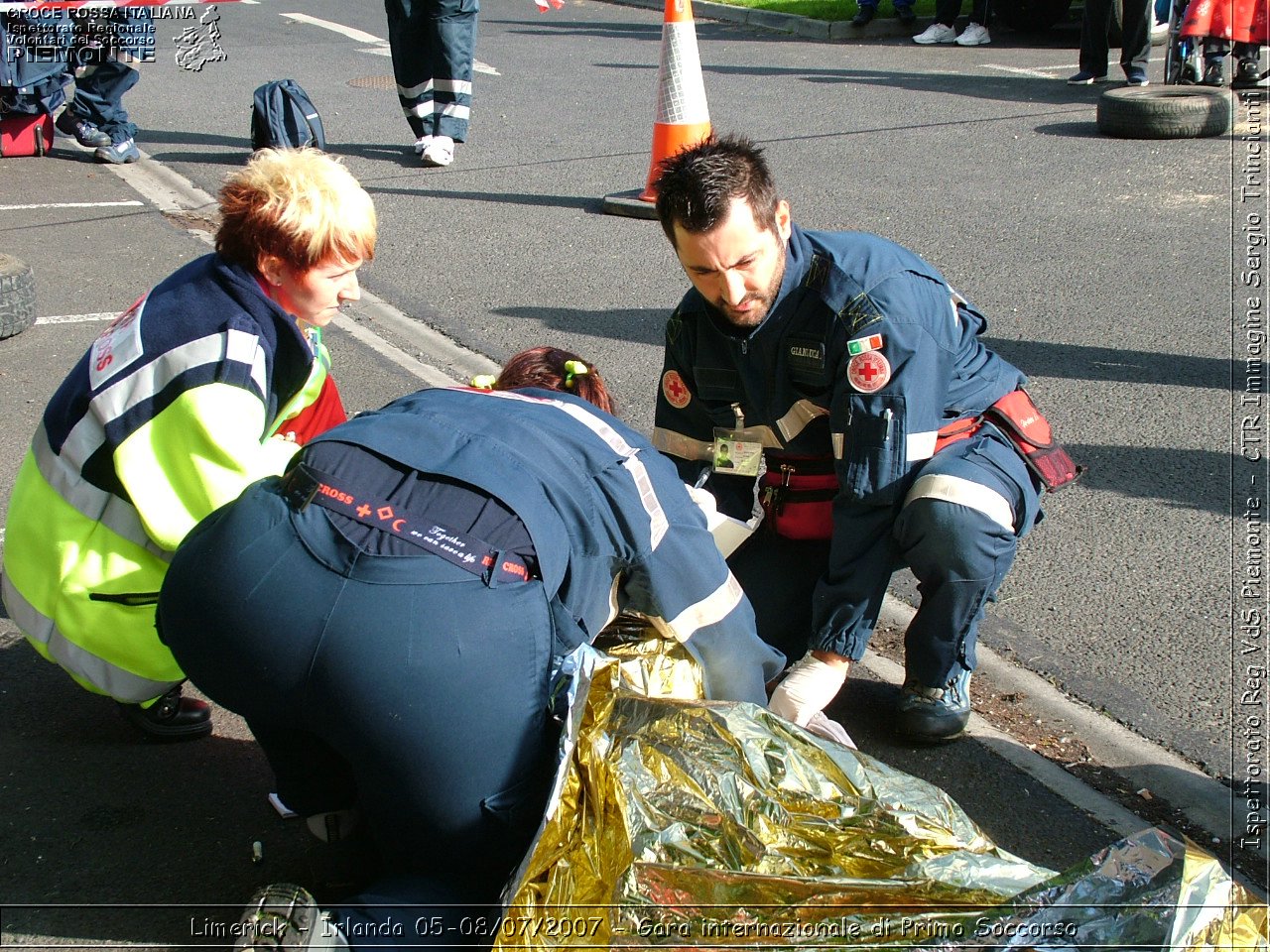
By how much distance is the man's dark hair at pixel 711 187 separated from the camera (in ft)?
8.52

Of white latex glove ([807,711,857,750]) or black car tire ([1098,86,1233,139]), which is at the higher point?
black car tire ([1098,86,1233,139])

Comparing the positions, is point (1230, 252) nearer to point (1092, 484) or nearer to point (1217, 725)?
point (1092, 484)

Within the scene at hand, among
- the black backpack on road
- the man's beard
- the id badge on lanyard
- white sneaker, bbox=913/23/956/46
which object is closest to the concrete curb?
the id badge on lanyard

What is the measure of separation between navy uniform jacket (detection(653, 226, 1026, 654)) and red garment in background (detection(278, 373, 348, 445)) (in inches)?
34.6

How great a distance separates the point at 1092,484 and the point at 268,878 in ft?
8.89

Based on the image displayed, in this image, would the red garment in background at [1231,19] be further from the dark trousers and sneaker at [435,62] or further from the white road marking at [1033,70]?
the dark trousers and sneaker at [435,62]

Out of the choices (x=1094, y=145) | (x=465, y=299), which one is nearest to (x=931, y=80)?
(x=1094, y=145)

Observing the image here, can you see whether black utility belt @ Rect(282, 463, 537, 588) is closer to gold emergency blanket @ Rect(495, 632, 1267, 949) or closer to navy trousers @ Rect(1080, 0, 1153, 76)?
gold emergency blanket @ Rect(495, 632, 1267, 949)

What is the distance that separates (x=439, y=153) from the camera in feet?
27.3

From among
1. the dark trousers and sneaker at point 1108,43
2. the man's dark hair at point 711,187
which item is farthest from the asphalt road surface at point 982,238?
the man's dark hair at point 711,187

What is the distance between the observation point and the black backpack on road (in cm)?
736

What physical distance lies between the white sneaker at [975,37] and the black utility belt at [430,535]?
38.7 feet

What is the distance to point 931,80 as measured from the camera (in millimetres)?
10664

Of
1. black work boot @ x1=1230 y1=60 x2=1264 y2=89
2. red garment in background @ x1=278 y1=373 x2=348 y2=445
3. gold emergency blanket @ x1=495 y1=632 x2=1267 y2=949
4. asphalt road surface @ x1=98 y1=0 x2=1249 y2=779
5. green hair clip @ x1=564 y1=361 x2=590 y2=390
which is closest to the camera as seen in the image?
gold emergency blanket @ x1=495 y1=632 x2=1267 y2=949
